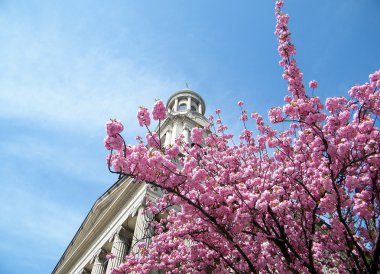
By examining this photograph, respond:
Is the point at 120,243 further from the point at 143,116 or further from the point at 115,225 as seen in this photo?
the point at 143,116

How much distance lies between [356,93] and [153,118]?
530 centimetres

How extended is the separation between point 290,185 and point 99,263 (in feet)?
59.1

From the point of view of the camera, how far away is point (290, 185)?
29.4 feet

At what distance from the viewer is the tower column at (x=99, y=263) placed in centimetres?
2186

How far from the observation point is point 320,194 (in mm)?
8383

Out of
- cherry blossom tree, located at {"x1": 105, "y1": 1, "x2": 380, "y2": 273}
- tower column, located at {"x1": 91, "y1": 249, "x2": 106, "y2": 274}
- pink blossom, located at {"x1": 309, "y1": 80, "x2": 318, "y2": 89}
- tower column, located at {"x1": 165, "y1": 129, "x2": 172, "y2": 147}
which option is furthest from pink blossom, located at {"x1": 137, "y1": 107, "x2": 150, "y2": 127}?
tower column, located at {"x1": 165, "y1": 129, "x2": 172, "y2": 147}

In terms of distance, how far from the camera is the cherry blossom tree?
24.1 ft

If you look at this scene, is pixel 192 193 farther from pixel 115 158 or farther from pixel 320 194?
pixel 320 194

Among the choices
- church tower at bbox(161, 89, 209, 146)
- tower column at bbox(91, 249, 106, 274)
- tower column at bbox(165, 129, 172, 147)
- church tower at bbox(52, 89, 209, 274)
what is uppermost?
church tower at bbox(161, 89, 209, 146)

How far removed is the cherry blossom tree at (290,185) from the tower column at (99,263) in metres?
13.9

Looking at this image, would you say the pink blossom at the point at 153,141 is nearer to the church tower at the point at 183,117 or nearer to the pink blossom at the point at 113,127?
the pink blossom at the point at 113,127

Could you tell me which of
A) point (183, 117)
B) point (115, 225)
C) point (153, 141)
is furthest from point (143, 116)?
point (183, 117)

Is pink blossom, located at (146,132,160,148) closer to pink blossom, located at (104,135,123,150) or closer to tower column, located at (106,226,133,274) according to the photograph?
pink blossom, located at (104,135,123,150)

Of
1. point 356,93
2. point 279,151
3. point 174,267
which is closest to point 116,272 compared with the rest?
point 174,267
